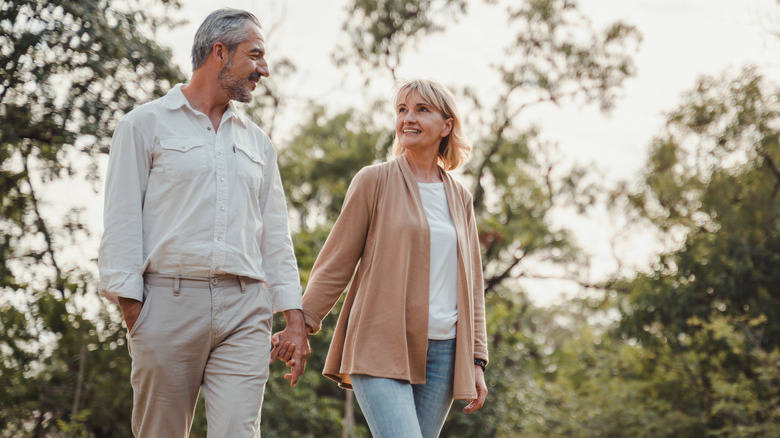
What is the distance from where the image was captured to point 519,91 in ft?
55.0

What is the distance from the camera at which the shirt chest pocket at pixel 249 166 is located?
3.24m

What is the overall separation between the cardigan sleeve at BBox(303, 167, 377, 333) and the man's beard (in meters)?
0.61

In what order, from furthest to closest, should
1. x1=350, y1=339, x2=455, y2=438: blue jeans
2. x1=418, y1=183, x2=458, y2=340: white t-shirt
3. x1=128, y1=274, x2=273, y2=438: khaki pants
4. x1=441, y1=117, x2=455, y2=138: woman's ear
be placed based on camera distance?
x1=441, y1=117, x2=455, y2=138: woman's ear, x1=418, y1=183, x2=458, y2=340: white t-shirt, x1=350, y1=339, x2=455, y2=438: blue jeans, x1=128, y1=274, x2=273, y2=438: khaki pants

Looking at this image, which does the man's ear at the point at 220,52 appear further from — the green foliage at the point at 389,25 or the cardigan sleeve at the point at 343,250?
A: the green foliage at the point at 389,25

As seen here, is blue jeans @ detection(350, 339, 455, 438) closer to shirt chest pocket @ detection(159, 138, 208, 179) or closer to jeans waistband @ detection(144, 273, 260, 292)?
jeans waistband @ detection(144, 273, 260, 292)

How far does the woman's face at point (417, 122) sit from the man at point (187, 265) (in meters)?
0.78

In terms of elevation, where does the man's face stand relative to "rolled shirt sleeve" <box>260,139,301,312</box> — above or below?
above

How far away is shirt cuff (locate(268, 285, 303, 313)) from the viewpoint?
3328 mm

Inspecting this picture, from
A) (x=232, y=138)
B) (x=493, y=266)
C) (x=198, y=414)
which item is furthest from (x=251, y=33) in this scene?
(x=493, y=266)

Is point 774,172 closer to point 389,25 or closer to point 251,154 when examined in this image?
point 389,25

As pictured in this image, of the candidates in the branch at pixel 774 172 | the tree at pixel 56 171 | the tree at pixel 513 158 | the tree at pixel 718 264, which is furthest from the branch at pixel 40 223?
Answer: the branch at pixel 774 172

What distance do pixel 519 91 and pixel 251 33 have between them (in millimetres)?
13874

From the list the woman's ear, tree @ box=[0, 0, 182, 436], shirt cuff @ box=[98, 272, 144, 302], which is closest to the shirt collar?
shirt cuff @ box=[98, 272, 144, 302]

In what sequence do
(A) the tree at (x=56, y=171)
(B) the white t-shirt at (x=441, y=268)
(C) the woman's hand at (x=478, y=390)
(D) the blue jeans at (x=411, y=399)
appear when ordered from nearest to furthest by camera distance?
(D) the blue jeans at (x=411, y=399) → (B) the white t-shirt at (x=441, y=268) → (C) the woman's hand at (x=478, y=390) → (A) the tree at (x=56, y=171)
